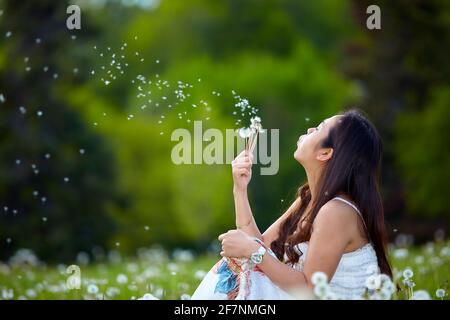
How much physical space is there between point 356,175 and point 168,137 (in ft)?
54.0

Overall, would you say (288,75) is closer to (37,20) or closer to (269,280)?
(37,20)

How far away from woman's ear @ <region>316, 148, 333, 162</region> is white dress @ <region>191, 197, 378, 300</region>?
0.78ft

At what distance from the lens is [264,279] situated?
10.3ft

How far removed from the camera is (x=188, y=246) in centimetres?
1783

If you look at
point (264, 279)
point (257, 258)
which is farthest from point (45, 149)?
point (257, 258)

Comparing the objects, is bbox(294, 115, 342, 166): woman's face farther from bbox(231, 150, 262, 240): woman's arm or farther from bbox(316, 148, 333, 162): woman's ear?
bbox(231, 150, 262, 240): woman's arm

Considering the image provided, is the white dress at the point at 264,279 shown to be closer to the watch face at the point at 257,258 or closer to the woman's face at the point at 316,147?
the watch face at the point at 257,258

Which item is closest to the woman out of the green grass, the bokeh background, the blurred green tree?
the green grass

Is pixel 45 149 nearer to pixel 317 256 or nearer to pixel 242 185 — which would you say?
pixel 242 185

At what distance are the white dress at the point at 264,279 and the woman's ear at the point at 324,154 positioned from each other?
0.24 meters

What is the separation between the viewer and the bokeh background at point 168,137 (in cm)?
1352

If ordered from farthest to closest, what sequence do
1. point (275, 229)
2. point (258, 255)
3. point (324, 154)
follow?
point (275, 229), point (324, 154), point (258, 255)

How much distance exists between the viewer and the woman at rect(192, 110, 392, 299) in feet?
9.91

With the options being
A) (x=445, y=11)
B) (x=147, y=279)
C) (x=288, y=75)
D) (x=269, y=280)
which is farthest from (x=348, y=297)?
(x=288, y=75)
